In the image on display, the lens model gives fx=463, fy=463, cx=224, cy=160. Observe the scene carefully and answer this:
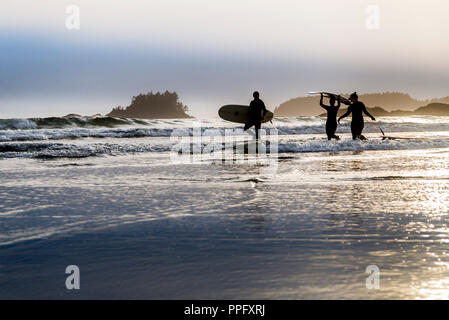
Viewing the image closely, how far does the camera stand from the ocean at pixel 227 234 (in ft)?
9.24

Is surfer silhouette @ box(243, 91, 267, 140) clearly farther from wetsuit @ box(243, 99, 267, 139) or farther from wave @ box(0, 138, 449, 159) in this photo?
wave @ box(0, 138, 449, 159)

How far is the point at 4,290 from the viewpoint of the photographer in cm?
279

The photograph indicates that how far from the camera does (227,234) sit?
13.5 ft

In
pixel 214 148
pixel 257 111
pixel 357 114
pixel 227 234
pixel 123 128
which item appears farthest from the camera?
pixel 123 128

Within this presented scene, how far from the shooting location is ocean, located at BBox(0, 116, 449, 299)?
282 centimetres

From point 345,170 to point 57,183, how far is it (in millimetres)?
5515
